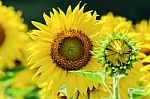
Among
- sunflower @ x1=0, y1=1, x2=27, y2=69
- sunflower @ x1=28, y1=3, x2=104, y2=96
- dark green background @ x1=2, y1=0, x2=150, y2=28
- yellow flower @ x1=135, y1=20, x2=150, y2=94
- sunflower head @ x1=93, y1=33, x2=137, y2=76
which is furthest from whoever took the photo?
dark green background @ x1=2, y1=0, x2=150, y2=28

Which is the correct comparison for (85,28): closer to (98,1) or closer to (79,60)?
(79,60)

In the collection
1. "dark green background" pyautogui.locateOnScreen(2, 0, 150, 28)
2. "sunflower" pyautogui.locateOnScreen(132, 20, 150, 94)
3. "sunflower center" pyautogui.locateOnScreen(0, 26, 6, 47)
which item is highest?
"dark green background" pyautogui.locateOnScreen(2, 0, 150, 28)

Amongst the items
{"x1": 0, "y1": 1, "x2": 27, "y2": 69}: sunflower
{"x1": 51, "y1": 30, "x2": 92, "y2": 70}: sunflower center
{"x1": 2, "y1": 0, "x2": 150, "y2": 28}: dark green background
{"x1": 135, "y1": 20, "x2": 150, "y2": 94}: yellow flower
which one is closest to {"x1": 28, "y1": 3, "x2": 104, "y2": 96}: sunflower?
{"x1": 51, "y1": 30, "x2": 92, "y2": 70}: sunflower center

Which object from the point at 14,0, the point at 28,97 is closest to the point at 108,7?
the point at 14,0

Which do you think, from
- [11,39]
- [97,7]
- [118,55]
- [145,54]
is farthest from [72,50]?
[97,7]

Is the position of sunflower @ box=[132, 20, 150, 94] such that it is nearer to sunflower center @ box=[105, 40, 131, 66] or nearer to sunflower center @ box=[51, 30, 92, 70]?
sunflower center @ box=[51, 30, 92, 70]

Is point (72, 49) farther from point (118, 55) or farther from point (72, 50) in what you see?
→ point (118, 55)
